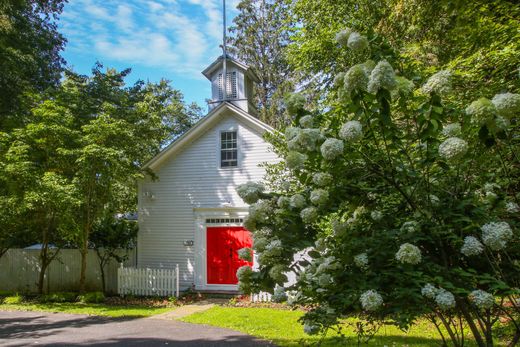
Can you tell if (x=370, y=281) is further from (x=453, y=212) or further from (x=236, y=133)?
(x=236, y=133)

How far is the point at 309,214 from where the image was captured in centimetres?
255

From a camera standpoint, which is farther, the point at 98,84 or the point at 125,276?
the point at 98,84

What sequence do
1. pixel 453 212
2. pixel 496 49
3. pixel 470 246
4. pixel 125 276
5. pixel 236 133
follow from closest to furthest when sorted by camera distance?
pixel 470 246 < pixel 453 212 < pixel 496 49 < pixel 125 276 < pixel 236 133

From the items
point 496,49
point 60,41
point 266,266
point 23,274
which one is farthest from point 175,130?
point 266,266

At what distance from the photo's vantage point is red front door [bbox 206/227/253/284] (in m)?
13.9

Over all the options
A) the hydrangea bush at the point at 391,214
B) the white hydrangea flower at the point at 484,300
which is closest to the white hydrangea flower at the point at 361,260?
the hydrangea bush at the point at 391,214

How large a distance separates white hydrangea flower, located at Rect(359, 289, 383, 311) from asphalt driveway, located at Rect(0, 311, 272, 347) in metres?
5.50

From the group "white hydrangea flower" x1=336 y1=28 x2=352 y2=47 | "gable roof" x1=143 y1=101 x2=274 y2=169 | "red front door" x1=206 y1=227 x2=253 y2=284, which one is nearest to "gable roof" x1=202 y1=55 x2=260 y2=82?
"gable roof" x1=143 y1=101 x2=274 y2=169

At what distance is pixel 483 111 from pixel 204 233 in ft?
42.2

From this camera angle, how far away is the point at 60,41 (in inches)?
818

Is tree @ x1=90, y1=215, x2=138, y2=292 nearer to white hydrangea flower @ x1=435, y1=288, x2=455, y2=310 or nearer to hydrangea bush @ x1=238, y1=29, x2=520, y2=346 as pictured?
hydrangea bush @ x1=238, y1=29, x2=520, y2=346

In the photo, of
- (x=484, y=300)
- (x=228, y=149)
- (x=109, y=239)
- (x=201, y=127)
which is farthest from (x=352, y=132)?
(x=109, y=239)

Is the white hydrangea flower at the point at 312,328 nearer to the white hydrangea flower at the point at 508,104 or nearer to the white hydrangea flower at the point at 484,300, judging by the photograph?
the white hydrangea flower at the point at 484,300

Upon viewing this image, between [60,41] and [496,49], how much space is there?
67.9 ft
